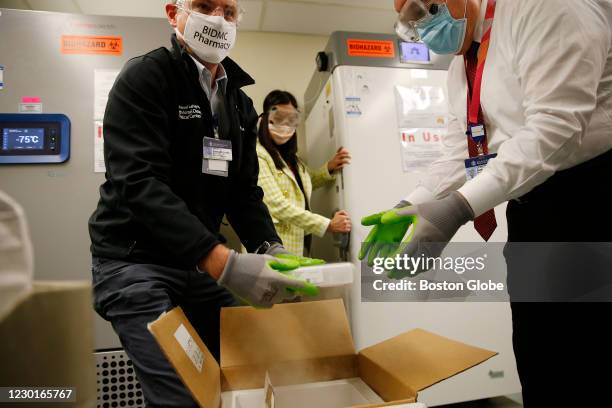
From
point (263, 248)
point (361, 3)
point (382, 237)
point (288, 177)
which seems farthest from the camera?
point (361, 3)

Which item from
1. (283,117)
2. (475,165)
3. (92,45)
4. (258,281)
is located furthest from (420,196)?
(92,45)

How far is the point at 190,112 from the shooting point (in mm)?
904

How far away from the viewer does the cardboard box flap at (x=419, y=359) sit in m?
0.64

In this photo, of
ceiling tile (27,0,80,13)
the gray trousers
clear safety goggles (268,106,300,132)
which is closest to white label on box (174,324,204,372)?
the gray trousers

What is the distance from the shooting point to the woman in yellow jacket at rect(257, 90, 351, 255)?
1.73 m

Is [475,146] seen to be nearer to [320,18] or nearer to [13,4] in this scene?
[320,18]

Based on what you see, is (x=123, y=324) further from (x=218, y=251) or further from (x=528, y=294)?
(x=528, y=294)

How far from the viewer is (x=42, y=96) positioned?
60.1 inches

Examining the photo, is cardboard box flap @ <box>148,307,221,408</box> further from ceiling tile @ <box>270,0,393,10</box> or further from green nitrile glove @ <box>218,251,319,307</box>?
ceiling tile @ <box>270,0,393,10</box>

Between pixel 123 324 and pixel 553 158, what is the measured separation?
91 centimetres

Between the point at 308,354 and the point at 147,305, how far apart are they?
37 cm

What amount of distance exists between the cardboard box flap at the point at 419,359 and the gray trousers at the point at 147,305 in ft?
1.28

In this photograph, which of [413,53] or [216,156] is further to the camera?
[413,53]

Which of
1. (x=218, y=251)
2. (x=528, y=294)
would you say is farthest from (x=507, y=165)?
(x=218, y=251)
